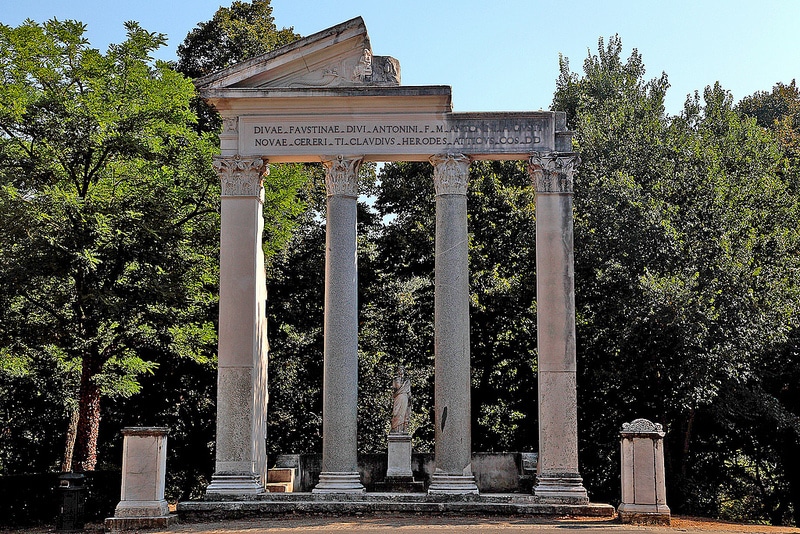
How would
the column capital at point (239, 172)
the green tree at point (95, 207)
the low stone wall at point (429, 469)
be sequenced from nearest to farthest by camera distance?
the column capital at point (239, 172), the green tree at point (95, 207), the low stone wall at point (429, 469)

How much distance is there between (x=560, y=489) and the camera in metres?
17.9

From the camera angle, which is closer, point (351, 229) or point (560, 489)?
point (560, 489)

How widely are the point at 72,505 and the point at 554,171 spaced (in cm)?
1200

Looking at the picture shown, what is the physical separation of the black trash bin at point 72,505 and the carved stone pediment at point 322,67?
8.70m

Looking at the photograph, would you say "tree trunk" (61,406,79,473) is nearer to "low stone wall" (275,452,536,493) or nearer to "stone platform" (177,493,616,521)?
"low stone wall" (275,452,536,493)

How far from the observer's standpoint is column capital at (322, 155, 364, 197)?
19.5 m

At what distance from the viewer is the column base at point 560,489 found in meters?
17.7

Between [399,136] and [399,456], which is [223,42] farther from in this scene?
[399,456]

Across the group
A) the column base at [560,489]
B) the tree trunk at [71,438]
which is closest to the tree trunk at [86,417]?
the tree trunk at [71,438]

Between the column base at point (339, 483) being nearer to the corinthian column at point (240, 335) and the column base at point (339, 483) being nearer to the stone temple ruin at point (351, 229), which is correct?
the stone temple ruin at point (351, 229)

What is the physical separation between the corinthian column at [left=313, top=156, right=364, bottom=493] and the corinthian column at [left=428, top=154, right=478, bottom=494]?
176 cm

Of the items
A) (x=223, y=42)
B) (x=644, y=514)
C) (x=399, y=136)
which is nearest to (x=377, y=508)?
(x=644, y=514)

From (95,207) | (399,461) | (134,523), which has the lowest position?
(134,523)

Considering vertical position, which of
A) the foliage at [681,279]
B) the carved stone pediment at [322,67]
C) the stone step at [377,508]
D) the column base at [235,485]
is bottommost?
the stone step at [377,508]
